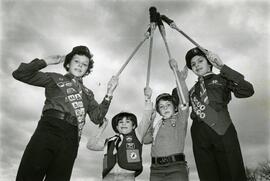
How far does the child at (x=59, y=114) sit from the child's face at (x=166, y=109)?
42.6 inches

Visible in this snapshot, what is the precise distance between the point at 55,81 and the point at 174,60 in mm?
2579

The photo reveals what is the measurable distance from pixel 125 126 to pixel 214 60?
7.14 ft

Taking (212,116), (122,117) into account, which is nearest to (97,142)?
(122,117)

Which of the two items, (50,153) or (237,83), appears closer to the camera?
(50,153)

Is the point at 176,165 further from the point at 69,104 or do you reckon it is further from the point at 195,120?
the point at 69,104

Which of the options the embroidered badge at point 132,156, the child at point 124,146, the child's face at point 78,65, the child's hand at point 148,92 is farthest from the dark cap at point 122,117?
the child's face at point 78,65

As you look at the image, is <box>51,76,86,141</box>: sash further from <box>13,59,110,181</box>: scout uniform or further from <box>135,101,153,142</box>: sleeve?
<box>135,101,153,142</box>: sleeve

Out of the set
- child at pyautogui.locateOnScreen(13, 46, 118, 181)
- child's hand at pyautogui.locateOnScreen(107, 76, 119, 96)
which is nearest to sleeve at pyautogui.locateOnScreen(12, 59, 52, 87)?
child at pyautogui.locateOnScreen(13, 46, 118, 181)

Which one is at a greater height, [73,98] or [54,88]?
[54,88]

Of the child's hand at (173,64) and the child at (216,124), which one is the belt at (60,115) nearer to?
the child at (216,124)

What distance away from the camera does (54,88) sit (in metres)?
5.20

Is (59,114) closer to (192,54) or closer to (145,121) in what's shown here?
(145,121)

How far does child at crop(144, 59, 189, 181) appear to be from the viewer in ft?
16.8

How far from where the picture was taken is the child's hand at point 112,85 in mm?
5934
